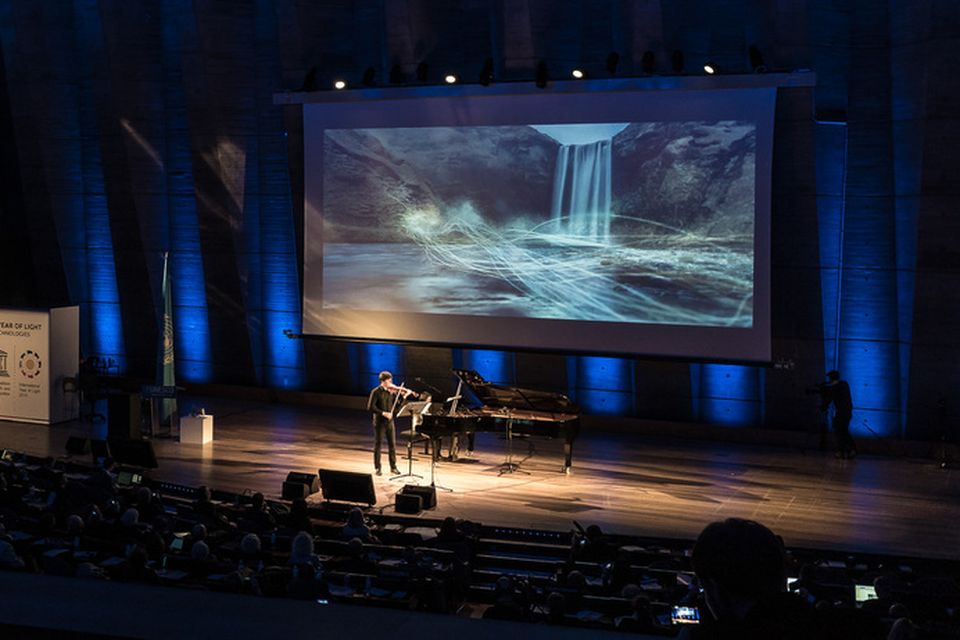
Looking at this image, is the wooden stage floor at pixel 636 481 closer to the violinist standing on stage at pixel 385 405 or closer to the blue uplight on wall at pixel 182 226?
the violinist standing on stage at pixel 385 405

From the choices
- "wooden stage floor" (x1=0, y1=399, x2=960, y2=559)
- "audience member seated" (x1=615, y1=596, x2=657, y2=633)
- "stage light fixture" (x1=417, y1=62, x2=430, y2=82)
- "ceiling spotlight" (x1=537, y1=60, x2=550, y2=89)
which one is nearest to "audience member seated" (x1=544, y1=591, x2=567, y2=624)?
"audience member seated" (x1=615, y1=596, x2=657, y2=633)

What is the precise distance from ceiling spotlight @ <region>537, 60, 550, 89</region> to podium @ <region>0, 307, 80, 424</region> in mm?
7940

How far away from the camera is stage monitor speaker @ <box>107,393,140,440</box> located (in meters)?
15.6

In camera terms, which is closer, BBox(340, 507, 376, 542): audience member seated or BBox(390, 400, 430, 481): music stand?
BBox(340, 507, 376, 542): audience member seated

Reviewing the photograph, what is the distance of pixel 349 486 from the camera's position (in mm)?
11875

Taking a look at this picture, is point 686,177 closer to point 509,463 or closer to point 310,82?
point 509,463

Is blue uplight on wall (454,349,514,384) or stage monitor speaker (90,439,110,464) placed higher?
blue uplight on wall (454,349,514,384)

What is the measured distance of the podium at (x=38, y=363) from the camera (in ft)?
54.9

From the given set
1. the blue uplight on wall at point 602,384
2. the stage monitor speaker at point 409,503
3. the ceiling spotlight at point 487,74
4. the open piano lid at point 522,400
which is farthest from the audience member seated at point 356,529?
the ceiling spotlight at point 487,74

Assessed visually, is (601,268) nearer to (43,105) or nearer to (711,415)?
(711,415)

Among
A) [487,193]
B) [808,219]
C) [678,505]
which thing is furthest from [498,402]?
[808,219]

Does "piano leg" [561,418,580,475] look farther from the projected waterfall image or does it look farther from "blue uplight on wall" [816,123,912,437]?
"blue uplight on wall" [816,123,912,437]

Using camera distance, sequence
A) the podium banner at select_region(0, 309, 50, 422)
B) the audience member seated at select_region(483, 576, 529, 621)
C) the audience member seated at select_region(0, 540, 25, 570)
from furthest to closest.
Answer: the podium banner at select_region(0, 309, 50, 422), the audience member seated at select_region(483, 576, 529, 621), the audience member seated at select_region(0, 540, 25, 570)

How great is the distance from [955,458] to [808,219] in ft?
12.5
